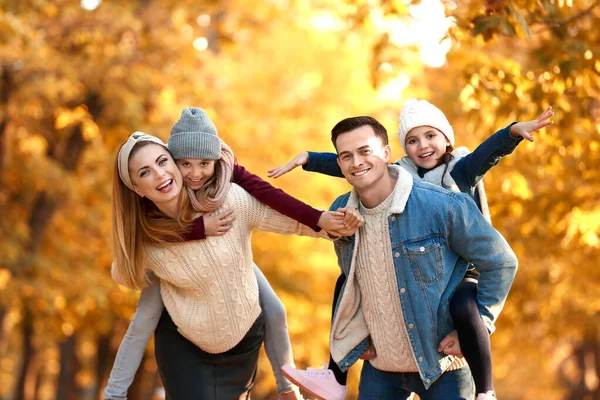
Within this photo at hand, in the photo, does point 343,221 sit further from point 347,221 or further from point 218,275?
point 218,275

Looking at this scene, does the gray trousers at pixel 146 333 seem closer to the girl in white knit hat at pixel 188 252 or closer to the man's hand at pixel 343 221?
the girl in white knit hat at pixel 188 252

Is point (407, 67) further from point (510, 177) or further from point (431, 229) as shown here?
point (431, 229)

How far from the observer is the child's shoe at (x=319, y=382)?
4.41 meters

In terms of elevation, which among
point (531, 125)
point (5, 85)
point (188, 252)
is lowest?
point (188, 252)

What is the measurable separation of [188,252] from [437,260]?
4.48 ft

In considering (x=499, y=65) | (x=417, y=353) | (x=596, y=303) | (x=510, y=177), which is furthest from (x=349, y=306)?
(x=596, y=303)

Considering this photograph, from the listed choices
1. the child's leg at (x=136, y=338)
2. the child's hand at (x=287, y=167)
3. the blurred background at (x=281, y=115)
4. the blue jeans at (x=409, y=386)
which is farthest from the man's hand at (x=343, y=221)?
the blurred background at (x=281, y=115)

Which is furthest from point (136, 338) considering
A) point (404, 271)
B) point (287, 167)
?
point (404, 271)

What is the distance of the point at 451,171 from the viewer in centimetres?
474

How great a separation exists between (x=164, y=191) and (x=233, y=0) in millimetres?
10141

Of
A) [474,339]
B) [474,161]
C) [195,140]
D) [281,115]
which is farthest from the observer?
[281,115]

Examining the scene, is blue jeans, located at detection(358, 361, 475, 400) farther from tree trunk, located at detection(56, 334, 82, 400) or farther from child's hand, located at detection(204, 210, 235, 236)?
tree trunk, located at detection(56, 334, 82, 400)

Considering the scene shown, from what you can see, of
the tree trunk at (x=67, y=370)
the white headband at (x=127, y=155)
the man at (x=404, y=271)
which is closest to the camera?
the man at (x=404, y=271)

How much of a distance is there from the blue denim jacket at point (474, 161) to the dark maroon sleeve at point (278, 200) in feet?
0.93
